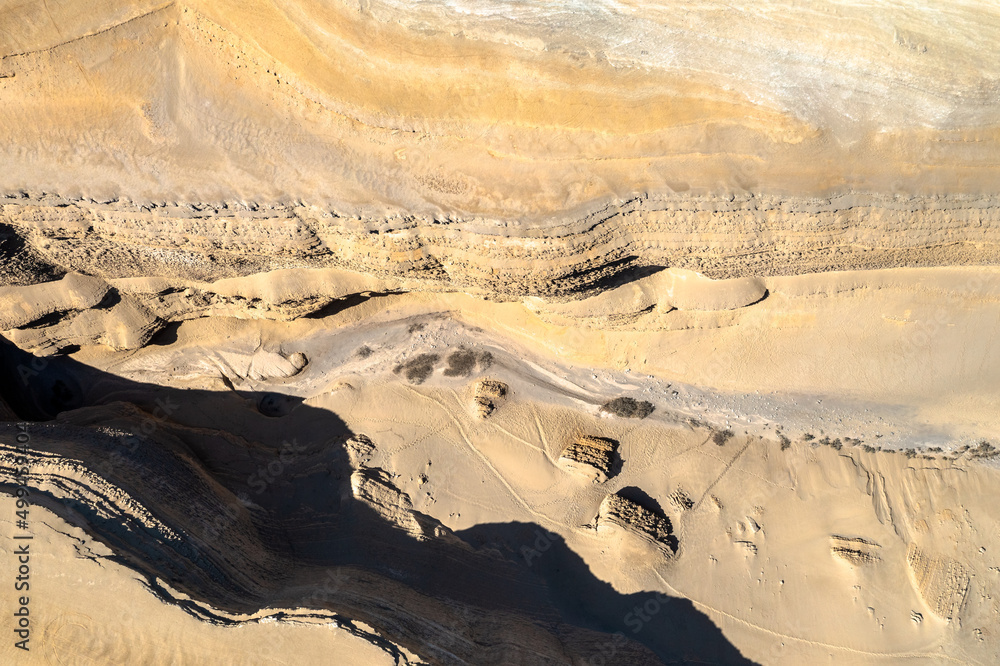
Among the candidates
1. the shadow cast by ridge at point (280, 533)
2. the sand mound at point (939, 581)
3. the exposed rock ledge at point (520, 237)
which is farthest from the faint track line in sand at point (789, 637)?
the exposed rock ledge at point (520, 237)

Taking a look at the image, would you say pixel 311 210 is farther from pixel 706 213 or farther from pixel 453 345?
pixel 706 213

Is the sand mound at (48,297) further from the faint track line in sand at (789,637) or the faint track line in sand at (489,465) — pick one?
the faint track line in sand at (789,637)

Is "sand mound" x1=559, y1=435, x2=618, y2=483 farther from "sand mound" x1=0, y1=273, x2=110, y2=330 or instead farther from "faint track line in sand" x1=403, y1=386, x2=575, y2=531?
"sand mound" x1=0, y1=273, x2=110, y2=330

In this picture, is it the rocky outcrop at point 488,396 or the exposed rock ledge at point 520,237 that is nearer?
the exposed rock ledge at point 520,237

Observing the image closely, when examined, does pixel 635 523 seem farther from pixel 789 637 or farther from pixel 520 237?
pixel 520 237

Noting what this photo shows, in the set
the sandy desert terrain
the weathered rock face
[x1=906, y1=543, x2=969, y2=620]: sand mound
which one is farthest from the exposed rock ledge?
[x1=906, y1=543, x2=969, y2=620]: sand mound
